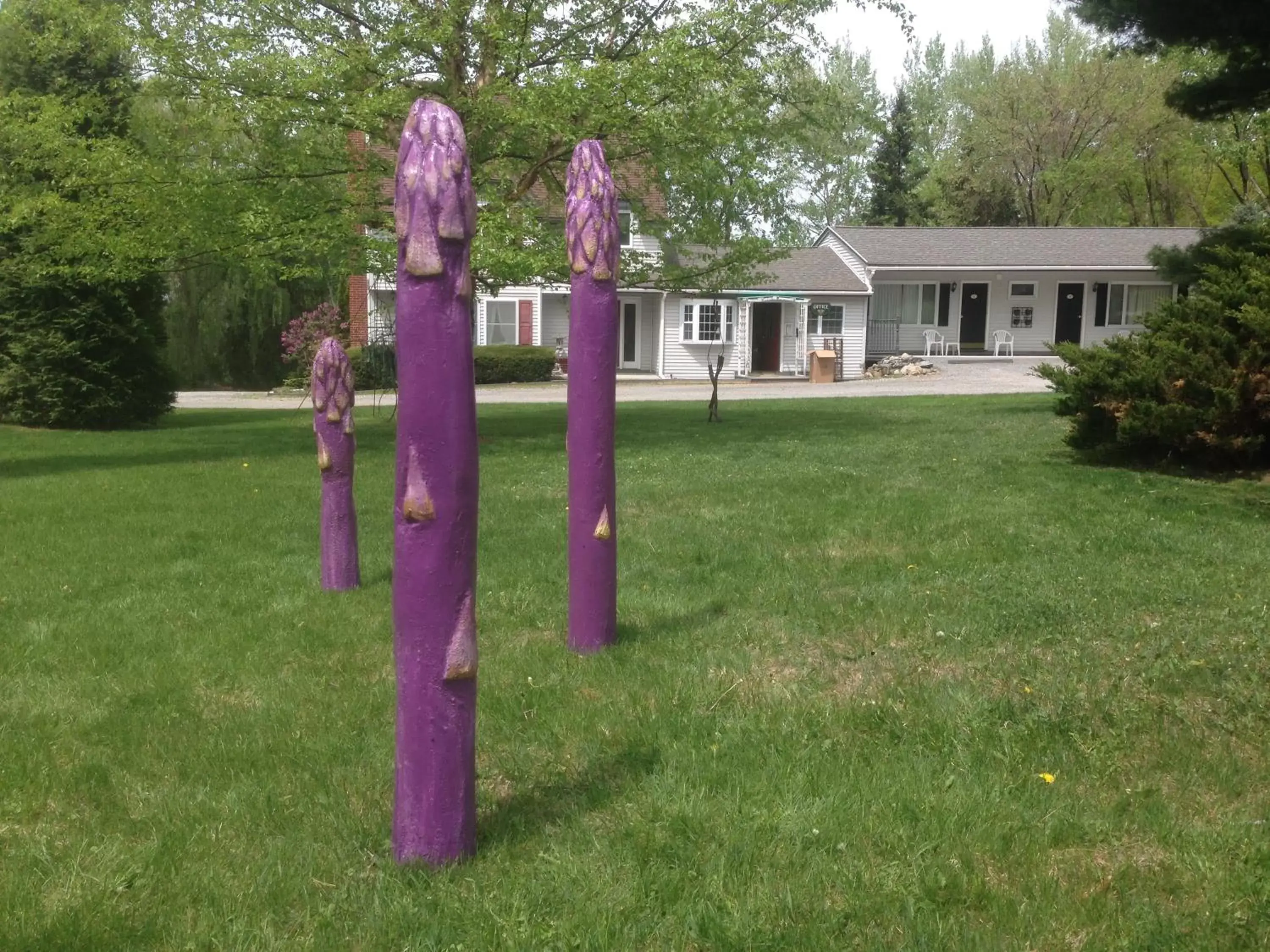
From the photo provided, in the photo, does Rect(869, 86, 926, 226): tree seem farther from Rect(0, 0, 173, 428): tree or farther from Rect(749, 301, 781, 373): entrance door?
Rect(0, 0, 173, 428): tree

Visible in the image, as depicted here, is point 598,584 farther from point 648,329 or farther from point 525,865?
point 648,329

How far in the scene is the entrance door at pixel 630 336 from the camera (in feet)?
121

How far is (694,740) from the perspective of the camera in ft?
14.1

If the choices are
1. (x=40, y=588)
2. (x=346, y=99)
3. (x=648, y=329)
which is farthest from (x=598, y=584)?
(x=648, y=329)

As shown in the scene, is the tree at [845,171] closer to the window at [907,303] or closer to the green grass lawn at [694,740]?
the window at [907,303]

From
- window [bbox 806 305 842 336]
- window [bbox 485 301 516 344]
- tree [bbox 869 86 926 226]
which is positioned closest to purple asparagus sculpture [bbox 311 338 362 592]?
window [bbox 485 301 516 344]

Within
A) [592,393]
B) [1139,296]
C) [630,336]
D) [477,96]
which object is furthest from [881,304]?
[592,393]

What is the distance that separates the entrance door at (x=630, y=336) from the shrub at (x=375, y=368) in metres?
9.44

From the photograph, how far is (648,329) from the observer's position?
37.1 meters

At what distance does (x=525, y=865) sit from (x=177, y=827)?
119 centimetres

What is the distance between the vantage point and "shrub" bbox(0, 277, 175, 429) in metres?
19.4

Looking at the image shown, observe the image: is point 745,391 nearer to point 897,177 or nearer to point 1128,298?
point 1128,298

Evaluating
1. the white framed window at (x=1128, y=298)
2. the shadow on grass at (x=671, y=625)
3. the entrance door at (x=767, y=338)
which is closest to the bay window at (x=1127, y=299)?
the white framed window at (x=1128, y=298)

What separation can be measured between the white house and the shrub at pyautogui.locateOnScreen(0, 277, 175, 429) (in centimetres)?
1350
